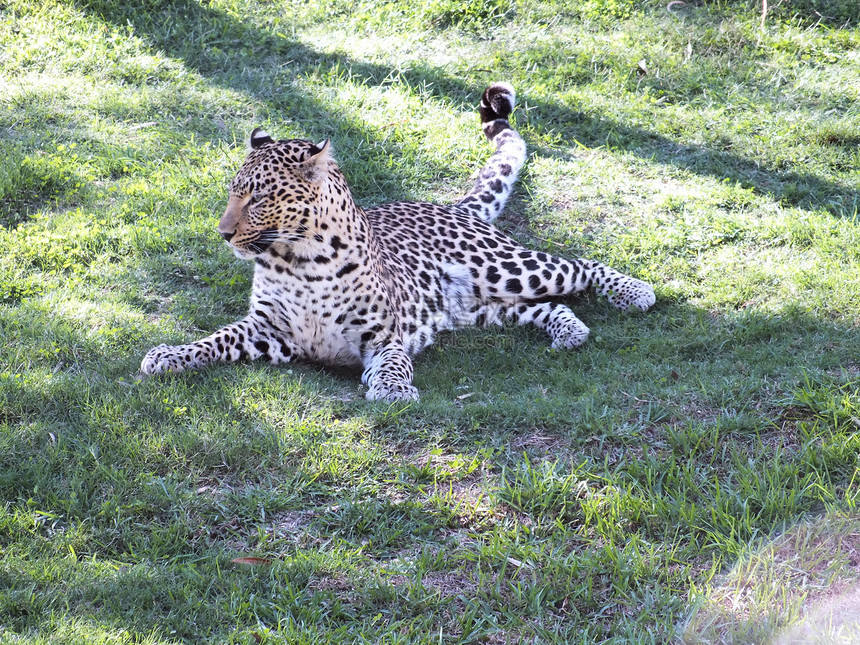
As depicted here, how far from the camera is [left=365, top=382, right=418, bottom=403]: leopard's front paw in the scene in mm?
6387

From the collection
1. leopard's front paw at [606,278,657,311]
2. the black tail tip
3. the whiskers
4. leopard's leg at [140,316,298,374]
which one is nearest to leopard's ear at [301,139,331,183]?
the whiskers

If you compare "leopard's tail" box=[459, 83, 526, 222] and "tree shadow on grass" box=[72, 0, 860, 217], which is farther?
"tree shadow on grass" box=[72, 0, 860, 217]

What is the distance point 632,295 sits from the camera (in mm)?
7957

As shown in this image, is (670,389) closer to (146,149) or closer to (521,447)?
(521,447)

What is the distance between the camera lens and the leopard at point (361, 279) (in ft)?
22.3

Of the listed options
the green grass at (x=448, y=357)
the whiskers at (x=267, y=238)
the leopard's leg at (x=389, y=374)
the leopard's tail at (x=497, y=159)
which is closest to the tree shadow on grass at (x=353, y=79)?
the green grass at (x=448, y=357)

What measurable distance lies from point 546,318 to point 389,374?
1.87 metres

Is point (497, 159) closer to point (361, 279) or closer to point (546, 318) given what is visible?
point (546, 318)

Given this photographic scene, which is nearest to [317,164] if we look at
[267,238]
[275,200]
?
[275,200]


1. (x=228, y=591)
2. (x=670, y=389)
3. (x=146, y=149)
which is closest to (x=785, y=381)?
(x=670, y=389)

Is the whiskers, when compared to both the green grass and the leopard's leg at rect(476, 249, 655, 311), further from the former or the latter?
the leopard's leg at rect(476, 249, 655, 311)

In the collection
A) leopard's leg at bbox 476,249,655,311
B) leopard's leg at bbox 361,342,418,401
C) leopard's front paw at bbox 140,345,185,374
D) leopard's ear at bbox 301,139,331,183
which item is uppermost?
leopard's ear at bbox 301,139,331,183

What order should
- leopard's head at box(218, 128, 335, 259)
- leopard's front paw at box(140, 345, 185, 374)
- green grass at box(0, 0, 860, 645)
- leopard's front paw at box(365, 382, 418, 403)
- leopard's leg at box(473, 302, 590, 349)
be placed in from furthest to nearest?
leopard's leg at box(473, 302, 590, 349) → leopard's head at box(218, 128, 335, 259) → leopard's front paw at box(140, 345, 185, 374) → leopard's front paw at box(365, 382, 418, 403) → green grass at box(0, 0, 860, 645)

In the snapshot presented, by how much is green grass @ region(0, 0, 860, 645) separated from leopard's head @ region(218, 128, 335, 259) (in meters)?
0.98
